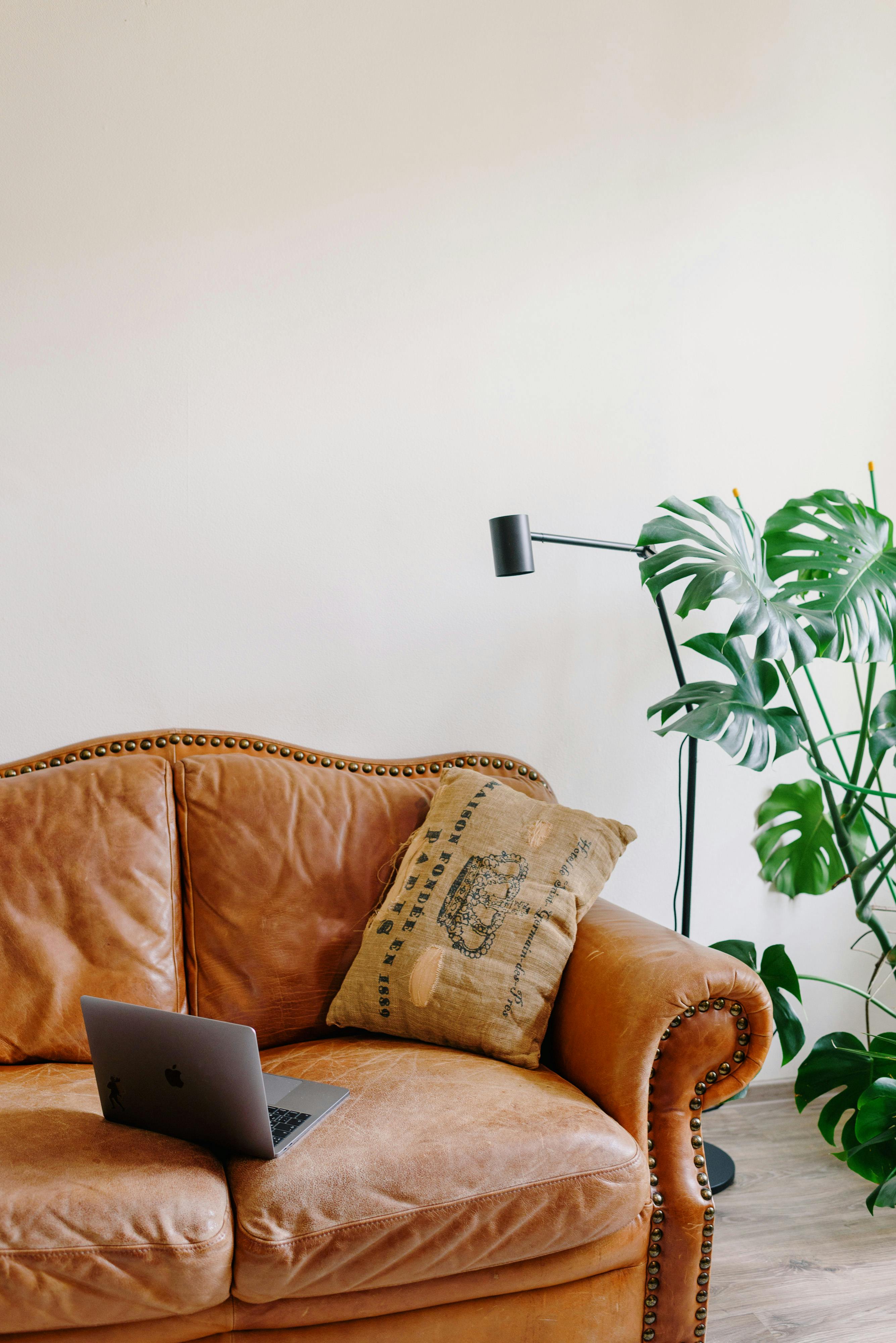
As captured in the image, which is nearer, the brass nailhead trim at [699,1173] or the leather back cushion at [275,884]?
the brass nailhead trim at [699,1173]

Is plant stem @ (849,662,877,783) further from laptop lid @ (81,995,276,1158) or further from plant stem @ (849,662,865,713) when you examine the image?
laptop lid @ (81,995,276,1158)

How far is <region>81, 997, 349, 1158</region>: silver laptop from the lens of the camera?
1.24 meters

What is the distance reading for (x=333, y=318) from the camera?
214 cm

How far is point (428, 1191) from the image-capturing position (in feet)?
4.13

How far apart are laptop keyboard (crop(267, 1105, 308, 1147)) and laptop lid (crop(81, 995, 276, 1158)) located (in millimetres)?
52

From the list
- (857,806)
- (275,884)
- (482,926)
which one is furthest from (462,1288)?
(857,806)

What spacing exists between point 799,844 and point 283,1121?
1436mm

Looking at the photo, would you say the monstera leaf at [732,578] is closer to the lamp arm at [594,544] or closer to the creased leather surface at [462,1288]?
the lamp arm at [594,544]

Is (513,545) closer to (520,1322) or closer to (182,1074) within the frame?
(182,1074)

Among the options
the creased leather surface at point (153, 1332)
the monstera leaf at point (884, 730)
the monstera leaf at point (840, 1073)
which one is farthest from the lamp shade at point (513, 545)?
the creased leather surface at point (153, 1332)

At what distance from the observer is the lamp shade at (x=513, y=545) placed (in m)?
1.91

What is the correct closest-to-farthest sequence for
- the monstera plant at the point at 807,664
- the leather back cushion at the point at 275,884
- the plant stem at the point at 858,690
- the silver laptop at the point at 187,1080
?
the silver laptop at the point at 187,1080
the monstera plant at the point at 807,664
the leather back cushion at the point at 275,884
the plant stem at the point at 858,690

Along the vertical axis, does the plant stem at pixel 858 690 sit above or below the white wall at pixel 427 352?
below

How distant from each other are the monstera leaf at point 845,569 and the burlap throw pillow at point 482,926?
1.84 feet
